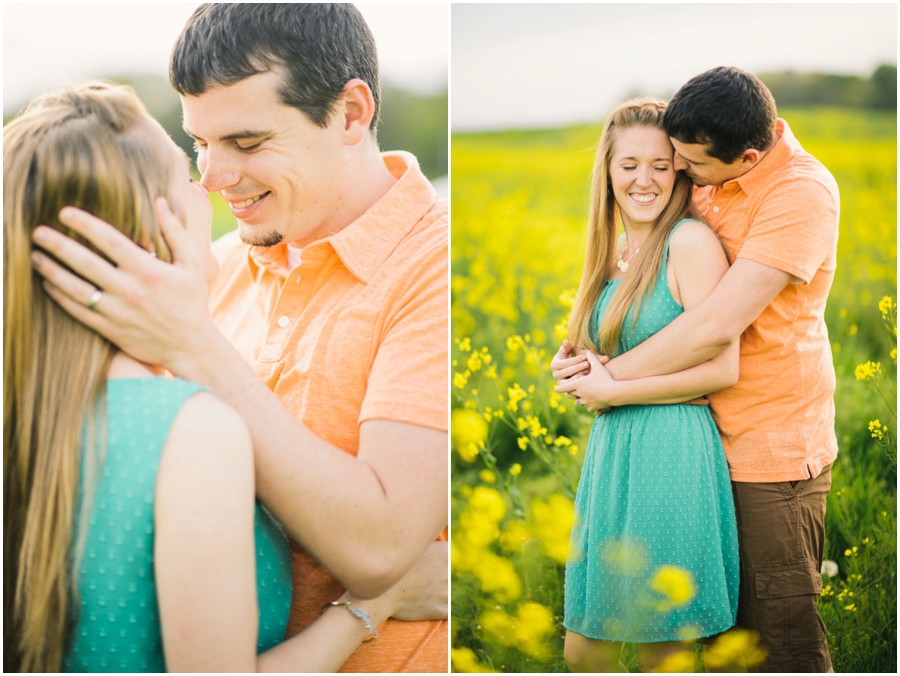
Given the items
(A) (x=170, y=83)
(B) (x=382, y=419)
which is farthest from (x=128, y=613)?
(A) (x=170, y=83)

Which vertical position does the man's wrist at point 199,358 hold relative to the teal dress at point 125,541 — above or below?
above

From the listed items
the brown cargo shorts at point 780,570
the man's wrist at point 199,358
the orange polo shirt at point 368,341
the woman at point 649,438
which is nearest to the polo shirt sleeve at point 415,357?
the orange polo shirt at point 368,341

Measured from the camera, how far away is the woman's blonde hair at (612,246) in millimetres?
2061

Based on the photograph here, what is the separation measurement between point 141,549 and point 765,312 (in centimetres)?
141

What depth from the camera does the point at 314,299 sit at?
1942 millimetres

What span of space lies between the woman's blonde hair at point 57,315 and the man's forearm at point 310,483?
20cm

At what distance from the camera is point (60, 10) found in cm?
216

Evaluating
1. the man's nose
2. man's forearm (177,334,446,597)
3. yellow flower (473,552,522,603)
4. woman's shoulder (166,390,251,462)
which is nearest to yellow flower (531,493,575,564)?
yellow flower (473,552,522,603)

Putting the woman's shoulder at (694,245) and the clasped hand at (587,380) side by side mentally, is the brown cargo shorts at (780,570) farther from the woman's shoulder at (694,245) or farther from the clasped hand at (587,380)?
the woman's shoulder at (694,245)

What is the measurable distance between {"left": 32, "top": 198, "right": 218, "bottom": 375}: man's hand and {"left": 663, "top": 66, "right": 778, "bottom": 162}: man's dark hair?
3.67 feet

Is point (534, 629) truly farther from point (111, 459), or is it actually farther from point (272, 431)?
point (111, 459)

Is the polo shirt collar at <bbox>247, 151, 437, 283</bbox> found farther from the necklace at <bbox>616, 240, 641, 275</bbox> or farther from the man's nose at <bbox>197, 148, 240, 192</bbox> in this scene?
the necklace at <bbox>616, 240, 641, 275</bbox>

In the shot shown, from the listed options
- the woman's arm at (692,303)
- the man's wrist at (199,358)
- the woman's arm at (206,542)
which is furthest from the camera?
the woman's arm at (692,303)

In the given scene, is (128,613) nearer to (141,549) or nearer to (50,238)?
(141,549)
